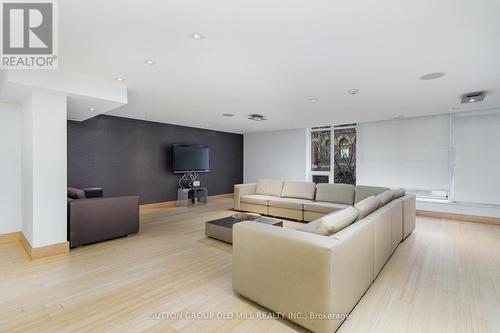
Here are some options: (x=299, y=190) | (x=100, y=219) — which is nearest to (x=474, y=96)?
(x=299, y=190)

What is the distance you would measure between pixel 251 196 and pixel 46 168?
401 cm

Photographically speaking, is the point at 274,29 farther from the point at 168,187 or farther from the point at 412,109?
the point at 168,187

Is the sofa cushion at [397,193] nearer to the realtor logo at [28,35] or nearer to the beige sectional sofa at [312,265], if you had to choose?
the beige sectional sofa at [312,265]

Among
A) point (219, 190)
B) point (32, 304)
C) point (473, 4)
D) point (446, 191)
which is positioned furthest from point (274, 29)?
point (219, 190)

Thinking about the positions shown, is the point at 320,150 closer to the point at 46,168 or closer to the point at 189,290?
the point at 189,290

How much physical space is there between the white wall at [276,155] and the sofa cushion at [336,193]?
211cm

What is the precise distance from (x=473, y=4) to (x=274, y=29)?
143 cm

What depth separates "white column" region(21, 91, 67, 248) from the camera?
2.96 m

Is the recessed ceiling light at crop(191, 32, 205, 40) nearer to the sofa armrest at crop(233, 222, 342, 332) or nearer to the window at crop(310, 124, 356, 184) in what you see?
the sofa armrest at crop(233, 222, 342, 332)

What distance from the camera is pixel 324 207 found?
4570 mm

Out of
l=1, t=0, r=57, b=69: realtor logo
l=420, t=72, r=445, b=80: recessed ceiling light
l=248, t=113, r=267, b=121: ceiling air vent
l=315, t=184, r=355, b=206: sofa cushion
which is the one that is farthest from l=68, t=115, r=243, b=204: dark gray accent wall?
l=420, t=72, r=445, b=80: recessed ceiling light

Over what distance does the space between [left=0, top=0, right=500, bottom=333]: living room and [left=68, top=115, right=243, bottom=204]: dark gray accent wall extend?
0.05 metres

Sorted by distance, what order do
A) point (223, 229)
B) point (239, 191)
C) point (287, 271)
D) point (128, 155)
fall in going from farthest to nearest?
point (239, 191) → point (128, 155) → point (223, 229) → point (287, 271)

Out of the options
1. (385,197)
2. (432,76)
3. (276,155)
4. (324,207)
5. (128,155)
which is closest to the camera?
(432,76)
